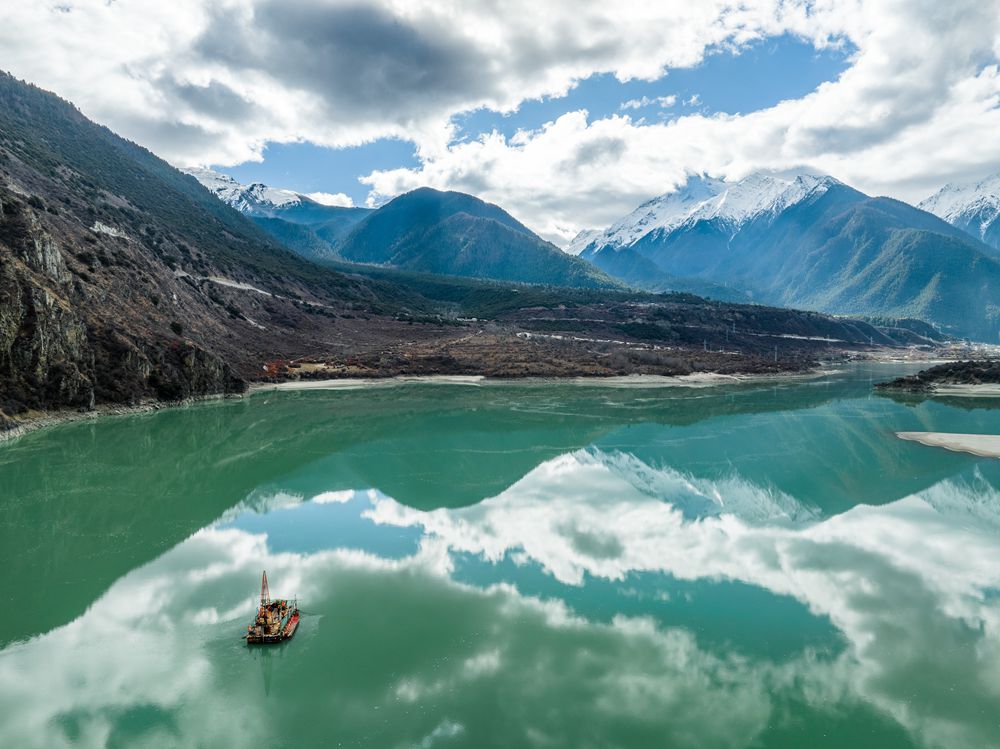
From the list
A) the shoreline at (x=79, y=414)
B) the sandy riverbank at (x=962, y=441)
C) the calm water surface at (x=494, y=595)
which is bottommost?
the calm water surface at (x=494, y=595)

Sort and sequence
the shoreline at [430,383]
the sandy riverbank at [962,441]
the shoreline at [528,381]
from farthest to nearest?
the shoreline at [528,381] → the shoreline at [430,383] → the sandy riverbank at [962,441]

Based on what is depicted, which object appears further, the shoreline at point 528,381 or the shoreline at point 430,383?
the shoreline at point 528,381

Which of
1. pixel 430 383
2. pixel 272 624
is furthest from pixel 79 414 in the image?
pixel 430 383

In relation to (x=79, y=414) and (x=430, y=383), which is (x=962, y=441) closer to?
(x=430, y=383)

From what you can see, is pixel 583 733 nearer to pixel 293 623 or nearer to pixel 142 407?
pixel 293 623

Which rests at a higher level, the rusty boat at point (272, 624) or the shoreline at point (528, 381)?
the shoreline at point (528, 381)

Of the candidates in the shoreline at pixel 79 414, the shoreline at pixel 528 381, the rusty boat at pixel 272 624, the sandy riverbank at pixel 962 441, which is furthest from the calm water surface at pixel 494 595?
the shoreline at pixel 528 381

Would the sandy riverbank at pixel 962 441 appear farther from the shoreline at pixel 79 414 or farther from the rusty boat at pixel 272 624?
the shoreline at pixel 79 414

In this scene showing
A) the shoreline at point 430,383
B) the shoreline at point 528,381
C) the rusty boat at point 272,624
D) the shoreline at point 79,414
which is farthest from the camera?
the shoreline at point 528,381
